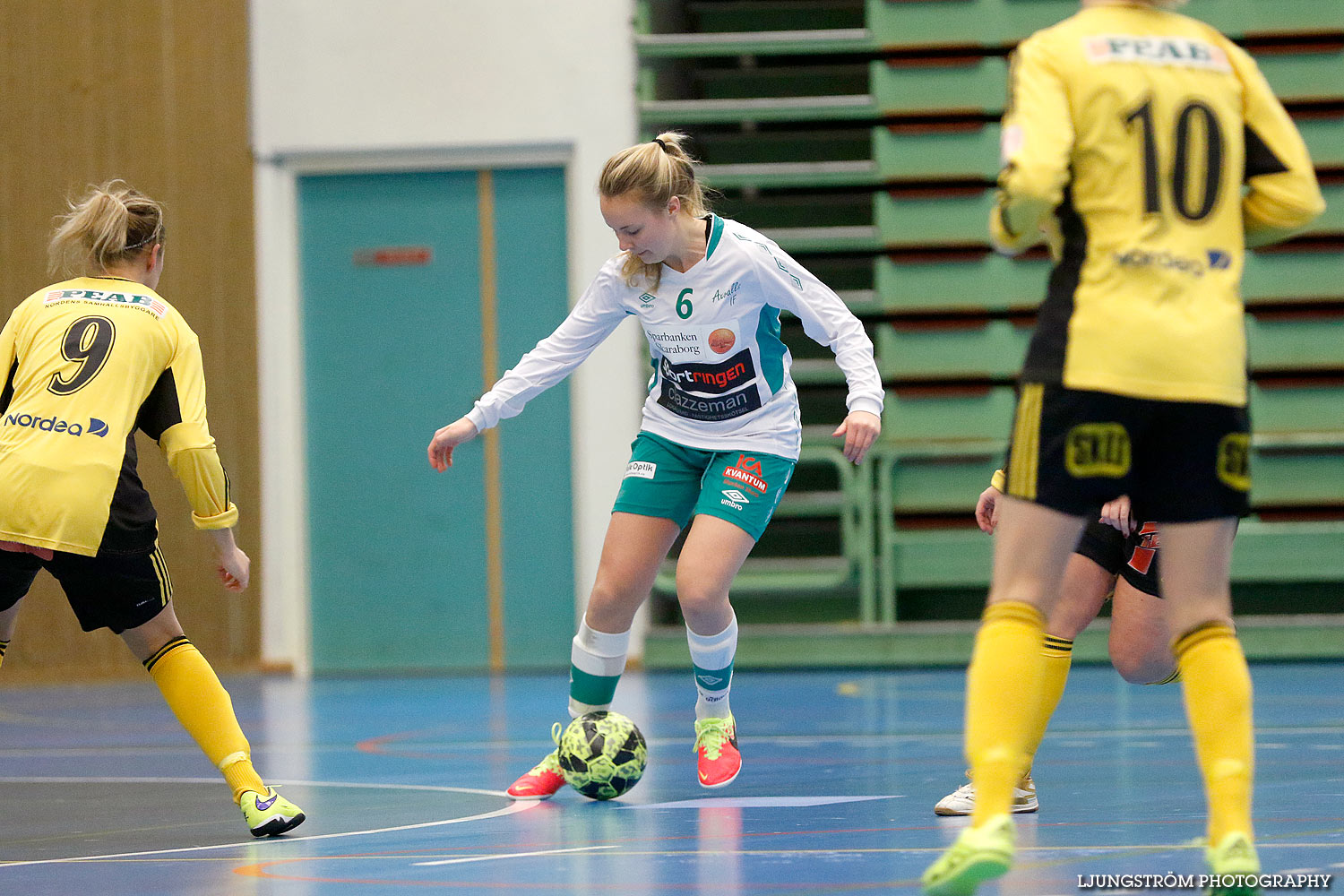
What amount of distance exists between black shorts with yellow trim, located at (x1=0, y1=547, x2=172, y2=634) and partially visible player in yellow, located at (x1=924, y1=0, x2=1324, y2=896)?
6.96 ft

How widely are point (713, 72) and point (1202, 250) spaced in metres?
8.15

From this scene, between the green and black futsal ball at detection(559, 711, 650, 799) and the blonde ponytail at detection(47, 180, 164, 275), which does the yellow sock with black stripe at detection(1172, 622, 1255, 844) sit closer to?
the green and black futsal ball at detection(559, 711, 650, 799)

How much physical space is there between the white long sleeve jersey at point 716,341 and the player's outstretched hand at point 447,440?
0.34 feet

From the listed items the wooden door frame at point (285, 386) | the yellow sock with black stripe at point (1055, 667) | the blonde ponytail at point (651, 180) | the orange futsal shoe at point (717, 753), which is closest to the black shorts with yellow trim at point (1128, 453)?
the yellow sock with black stripe at point (1055, 667)

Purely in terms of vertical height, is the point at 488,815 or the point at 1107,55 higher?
the point at 1107,55

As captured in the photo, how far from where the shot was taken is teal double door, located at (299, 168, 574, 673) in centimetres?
1005

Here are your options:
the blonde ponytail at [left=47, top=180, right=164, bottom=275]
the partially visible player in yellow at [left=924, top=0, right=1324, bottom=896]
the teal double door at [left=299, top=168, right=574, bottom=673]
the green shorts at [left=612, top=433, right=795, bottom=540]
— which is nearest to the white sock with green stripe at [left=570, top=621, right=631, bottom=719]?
the green shorts at [left=612, top=433, right=795, bottom=540]

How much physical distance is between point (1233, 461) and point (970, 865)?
820 millimetres

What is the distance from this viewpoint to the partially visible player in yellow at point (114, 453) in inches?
144

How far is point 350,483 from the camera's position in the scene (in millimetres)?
10195

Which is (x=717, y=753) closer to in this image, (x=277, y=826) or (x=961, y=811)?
(x=961, y=811)

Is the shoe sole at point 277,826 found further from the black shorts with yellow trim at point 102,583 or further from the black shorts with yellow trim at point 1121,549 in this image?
the black shorts with yellow trim at point 1121,549

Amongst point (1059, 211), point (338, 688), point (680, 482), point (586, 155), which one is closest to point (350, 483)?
point (338, 688)

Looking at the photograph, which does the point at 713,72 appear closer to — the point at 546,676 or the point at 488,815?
the point at 546,676
